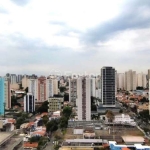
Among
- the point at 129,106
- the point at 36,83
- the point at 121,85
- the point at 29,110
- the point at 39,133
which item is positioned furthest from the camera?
the point at 121,85

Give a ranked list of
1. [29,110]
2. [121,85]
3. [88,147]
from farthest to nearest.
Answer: [121,85]
[29,110]
[88,147]

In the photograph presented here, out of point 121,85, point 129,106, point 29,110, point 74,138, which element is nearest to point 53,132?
point 74,138

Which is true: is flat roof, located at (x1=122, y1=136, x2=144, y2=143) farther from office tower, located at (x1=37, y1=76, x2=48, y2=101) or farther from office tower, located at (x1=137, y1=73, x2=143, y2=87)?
office tower, located at (x1=137, y1=73, x2=143, y2=87)

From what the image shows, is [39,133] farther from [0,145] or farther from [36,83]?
[36,83]

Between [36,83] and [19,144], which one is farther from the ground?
[36,83]

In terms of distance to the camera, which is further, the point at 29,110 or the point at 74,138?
the point at 29,110

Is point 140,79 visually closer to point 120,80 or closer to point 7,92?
point 120,80
